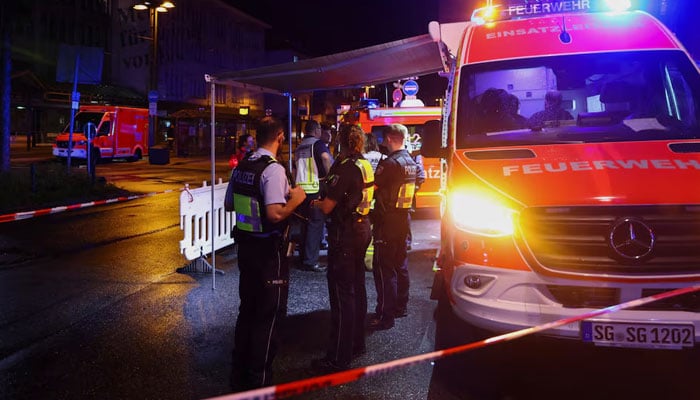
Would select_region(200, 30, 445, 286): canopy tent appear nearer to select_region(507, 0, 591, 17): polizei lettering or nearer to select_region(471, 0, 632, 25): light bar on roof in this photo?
select_region(471, 0, 632, 25): light bar on roof

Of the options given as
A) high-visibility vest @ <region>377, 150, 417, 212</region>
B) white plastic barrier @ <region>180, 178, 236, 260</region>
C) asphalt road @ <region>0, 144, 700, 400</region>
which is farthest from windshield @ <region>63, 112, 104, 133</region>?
high-visibility vest @ <region>377, 150, 417, 212</region>

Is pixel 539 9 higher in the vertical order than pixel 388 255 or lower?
higher

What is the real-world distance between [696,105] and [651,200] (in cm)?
155

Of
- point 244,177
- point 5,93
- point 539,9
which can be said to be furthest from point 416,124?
point 5,93

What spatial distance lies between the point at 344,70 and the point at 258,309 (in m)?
4.49

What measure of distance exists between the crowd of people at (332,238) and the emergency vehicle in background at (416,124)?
6.01 metres

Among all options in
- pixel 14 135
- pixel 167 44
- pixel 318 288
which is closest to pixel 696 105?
pixel 318 288

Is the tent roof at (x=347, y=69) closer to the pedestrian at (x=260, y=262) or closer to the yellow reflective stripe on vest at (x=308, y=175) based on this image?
the yellow reflective stripe on vest at (x=308, y=175)

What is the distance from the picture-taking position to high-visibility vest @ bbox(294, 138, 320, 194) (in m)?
7.65

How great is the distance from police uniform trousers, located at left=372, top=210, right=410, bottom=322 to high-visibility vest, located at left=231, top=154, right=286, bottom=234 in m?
1.61

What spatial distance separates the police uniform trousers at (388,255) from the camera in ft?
17.1

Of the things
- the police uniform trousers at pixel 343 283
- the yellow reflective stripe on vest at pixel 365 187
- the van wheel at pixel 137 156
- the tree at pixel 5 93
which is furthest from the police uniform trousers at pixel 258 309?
the van wheel at pixel 137 156

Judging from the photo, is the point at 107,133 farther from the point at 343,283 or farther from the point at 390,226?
the point at 343,283

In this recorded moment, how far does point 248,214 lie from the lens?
3.72 m
